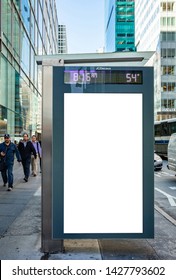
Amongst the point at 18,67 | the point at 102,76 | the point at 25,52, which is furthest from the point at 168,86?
the point at 102,76

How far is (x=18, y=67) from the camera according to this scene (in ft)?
72.3

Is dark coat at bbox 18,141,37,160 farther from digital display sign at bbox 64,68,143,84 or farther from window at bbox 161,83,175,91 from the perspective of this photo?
window at bbox 161,83,175,91

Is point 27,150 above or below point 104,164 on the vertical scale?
below

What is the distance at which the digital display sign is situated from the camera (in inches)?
142

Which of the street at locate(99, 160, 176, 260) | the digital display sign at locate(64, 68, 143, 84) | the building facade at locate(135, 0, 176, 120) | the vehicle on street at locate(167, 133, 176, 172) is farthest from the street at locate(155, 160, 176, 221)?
the building facade at locate(135, 0, 176, 120)

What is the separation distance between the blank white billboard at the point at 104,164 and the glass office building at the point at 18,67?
14036mm

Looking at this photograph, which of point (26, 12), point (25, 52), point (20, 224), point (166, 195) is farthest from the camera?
point (25, 52)

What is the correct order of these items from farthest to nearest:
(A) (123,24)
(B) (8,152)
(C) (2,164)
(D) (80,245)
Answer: (A) (123,24) → (C) (2,164) → (B) (8,152) → (D) (80,245)

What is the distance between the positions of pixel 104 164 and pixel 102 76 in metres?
1.11

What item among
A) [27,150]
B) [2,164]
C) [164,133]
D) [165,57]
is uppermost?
[165,57]

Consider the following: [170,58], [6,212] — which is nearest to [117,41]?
[170,58]

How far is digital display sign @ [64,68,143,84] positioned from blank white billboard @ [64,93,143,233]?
0.17 meters

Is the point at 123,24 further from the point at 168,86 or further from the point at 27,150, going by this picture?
the point at 27,150
